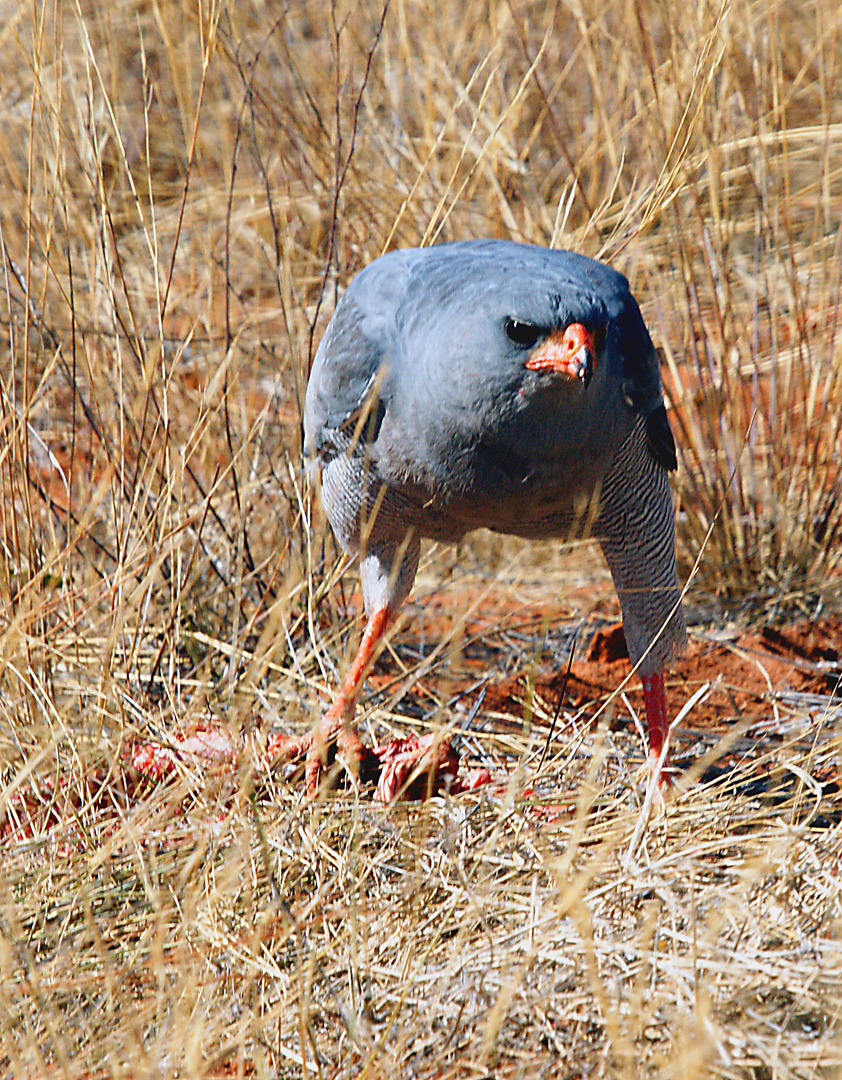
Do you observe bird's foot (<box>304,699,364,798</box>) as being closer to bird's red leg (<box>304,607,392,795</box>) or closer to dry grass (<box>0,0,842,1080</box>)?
bird's red leg (<box>304,607,392,795</box>)

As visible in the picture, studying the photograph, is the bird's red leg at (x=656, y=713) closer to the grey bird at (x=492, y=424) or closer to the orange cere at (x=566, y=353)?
the grey bird at (x=492, y=424)

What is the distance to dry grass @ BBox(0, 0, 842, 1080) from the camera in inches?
80.0

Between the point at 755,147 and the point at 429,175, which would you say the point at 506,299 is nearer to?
the point at 755,147

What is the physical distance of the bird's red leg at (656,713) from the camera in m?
3.28

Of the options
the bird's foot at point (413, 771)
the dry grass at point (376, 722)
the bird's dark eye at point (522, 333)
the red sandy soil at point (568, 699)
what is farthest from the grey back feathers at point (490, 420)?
the bird's foot at point (413, 771)

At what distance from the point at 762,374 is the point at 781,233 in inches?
53.5

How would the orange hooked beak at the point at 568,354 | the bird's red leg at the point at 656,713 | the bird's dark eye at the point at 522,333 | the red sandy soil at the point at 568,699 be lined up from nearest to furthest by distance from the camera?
the orange hooked beak at the point at 568,354, the bird's dark eye at the point at 522,333, the red sandy soil at the point at 568,699, the bird's red leg at the point at 656,713

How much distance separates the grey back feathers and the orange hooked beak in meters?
0.03

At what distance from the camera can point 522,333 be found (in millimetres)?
2551

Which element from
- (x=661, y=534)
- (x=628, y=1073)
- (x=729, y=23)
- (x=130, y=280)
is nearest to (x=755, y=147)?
(x=729, y=23)

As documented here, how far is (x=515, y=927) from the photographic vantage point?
2338 mm

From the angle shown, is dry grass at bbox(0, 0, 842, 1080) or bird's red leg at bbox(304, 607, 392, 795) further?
bird's red leg at bbox(304, 607, 392, 795)

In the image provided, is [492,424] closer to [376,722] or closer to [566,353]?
[566,353]

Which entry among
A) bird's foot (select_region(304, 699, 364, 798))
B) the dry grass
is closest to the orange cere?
the dry grass
